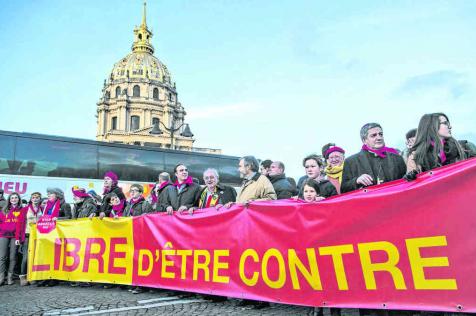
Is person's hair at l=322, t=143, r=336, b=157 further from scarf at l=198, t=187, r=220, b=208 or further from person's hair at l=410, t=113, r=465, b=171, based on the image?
person's hair at l=410, t=113, r=465, b=171

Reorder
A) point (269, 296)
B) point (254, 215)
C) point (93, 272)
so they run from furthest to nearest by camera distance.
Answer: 1. point (93, 272)
2. point (254, 215)
3. point (269, 296)

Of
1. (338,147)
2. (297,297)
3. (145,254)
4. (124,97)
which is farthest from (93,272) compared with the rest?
(124,97)

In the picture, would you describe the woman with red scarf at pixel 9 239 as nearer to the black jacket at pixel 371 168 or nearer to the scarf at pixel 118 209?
the scarf at pixel 118 209

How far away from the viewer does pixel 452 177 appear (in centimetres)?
315

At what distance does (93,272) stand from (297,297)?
3817mm

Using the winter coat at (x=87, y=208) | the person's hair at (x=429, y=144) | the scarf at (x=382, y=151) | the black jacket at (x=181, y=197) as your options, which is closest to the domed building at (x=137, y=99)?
the winter coat at (x=87, y=208)

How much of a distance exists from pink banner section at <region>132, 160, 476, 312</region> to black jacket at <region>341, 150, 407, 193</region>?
328mm

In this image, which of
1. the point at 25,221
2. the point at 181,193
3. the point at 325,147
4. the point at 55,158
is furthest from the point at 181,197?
the point at 55,158

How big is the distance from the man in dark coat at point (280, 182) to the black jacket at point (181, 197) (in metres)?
1.25

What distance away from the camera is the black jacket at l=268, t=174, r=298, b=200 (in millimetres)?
6473

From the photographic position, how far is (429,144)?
341cm

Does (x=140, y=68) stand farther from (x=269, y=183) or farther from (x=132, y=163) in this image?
(x=269, y=183)

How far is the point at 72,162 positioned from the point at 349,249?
11863mm

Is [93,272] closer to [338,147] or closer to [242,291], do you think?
[242,291]
